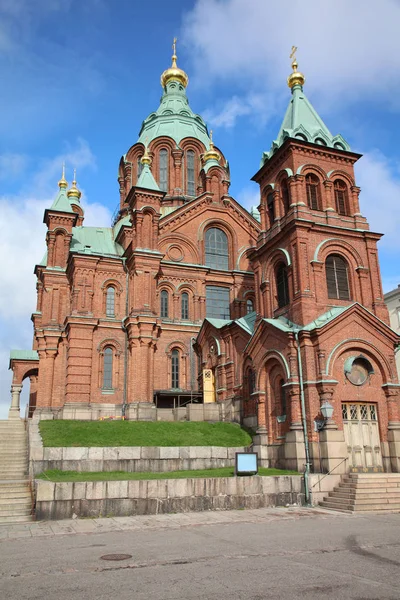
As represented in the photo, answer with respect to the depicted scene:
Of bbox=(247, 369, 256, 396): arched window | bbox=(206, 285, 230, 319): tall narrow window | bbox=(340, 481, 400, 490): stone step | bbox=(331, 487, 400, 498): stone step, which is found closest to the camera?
bbox=(331, 487, 400, 498): stone step

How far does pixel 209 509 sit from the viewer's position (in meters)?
17.3

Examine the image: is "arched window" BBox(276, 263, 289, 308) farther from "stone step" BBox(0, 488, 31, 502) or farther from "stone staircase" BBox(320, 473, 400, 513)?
"stone step" BBox(0, 488, 31, 502)

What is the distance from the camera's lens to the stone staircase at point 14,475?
1599cm

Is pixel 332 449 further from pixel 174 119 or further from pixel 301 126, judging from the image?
pixel 174 119

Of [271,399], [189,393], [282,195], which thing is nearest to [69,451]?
[271,399]

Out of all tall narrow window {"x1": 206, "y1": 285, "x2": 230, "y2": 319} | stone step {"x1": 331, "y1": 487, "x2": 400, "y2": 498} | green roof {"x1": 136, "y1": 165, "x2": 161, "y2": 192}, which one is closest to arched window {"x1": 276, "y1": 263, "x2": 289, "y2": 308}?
stone step {"x1": 331, "y1": 487, "x2": 400, "y2": 498}

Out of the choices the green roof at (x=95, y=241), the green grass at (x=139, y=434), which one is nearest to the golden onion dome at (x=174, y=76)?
the green roof at (x=95, y=241)

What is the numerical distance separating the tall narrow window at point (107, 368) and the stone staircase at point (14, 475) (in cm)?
601

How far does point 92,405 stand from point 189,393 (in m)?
6.14

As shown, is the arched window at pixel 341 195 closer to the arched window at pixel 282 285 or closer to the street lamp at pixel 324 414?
the arched window at pixel 282 285

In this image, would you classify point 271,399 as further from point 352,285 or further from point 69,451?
point 69,451

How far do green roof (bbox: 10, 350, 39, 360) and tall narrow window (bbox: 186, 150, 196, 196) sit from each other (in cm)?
1833

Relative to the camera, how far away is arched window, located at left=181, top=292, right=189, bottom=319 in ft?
118

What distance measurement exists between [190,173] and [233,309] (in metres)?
14.5
